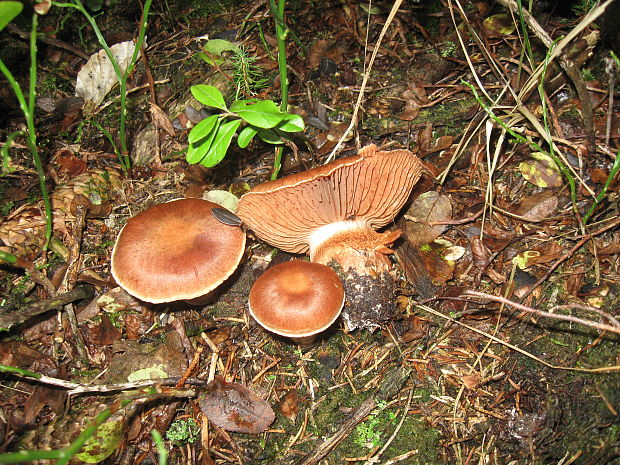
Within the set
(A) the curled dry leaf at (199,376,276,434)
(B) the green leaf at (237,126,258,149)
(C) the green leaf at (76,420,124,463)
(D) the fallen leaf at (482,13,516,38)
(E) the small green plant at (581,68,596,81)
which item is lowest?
(C) the green leaf at (76,420,124,463)

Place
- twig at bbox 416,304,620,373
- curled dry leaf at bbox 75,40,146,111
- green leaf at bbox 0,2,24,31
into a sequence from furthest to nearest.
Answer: curled dry leaf at bbox 75,40,146,111, twig at bbox 416,304,620,373, green leaf at bbox 0,2,24,31

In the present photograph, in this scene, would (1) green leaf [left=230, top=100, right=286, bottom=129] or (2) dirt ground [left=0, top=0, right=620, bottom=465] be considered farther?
(2) dirt ground [left=0, top=0, right=620, bottom=465]

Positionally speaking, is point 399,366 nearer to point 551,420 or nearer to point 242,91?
point 551,420

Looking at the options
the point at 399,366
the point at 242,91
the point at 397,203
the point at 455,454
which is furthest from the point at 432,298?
the point at 242,91

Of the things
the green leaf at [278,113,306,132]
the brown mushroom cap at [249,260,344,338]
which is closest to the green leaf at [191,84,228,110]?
the green leaf at [278,113,306,132]

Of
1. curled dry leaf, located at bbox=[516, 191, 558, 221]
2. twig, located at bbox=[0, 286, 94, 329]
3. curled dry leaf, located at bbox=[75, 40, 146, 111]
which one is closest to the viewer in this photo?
twig, located at bbox=[0, 286, 94, 329]

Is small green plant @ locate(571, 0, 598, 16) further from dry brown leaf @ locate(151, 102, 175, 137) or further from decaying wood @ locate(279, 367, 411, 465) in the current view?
dry brown leaf @ locate(151, 102, 175, 137)

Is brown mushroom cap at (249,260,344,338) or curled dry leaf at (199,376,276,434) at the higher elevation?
brown mushroom cap at (249,260,344,338)
